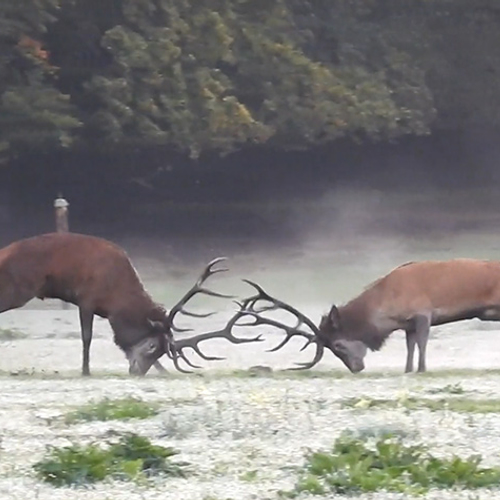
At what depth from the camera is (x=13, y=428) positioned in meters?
11.5

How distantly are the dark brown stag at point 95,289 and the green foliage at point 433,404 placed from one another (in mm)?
4000

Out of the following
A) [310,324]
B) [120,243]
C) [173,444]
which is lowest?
[173,444]

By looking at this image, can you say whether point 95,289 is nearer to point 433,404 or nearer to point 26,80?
point 433,404

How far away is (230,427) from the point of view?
37.1ft

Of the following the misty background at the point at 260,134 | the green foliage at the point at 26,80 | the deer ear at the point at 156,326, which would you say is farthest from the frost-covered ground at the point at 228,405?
the green foliage at the point at 26,80

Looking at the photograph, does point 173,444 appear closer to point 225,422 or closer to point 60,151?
point 225,422

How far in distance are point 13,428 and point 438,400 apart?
3.21m

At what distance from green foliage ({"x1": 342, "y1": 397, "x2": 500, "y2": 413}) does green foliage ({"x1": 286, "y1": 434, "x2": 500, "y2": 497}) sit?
2357 mm

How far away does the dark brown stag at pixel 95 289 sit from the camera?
16.5m

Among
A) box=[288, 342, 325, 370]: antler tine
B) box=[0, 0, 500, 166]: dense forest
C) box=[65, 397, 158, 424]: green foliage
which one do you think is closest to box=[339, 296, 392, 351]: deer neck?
box=[288, 342, 325, 370]: antler tine

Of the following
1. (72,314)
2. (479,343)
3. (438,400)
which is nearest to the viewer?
(438,400)

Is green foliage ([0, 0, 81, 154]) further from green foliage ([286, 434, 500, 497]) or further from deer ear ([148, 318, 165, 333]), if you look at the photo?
green foliage ([286, 434, 500, 497])

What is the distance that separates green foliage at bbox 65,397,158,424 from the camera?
11.8 meters

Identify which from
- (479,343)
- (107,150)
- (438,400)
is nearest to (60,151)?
(107,150)
